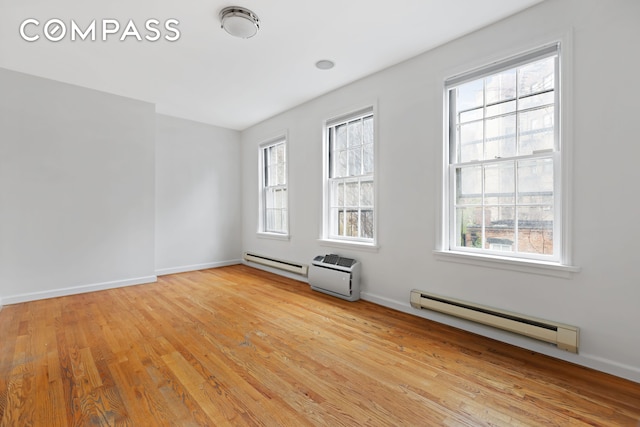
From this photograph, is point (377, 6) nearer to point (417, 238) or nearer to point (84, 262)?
point (417, 238)

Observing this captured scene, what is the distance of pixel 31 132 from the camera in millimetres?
3746

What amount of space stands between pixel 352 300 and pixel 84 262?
372 cm

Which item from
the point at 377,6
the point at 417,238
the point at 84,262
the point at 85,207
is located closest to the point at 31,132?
the point at 85,207

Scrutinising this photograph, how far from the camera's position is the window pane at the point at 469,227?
9.26 feet

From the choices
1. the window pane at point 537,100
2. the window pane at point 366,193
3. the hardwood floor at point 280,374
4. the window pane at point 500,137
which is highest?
the window pane at point 537,100

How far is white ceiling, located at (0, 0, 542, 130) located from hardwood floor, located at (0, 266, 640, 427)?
281 centimetres

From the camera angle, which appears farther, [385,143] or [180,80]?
[180,80]

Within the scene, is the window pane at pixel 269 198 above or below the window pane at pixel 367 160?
below

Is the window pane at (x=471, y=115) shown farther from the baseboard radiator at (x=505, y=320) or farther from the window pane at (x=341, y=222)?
the window pane at (x=341, y=222)

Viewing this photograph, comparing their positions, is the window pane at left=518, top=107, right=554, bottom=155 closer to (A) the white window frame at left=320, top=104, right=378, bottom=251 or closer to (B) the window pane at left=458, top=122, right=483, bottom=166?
(B) the window pane at left=458, top=122, right=483, bottom=166

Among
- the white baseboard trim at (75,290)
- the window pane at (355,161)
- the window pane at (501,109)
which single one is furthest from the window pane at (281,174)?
the window pane at (501,109)

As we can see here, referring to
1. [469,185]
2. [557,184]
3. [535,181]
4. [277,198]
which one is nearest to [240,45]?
[469,185]

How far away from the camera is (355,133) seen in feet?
13.1

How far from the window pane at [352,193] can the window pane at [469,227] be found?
1.37 meters
